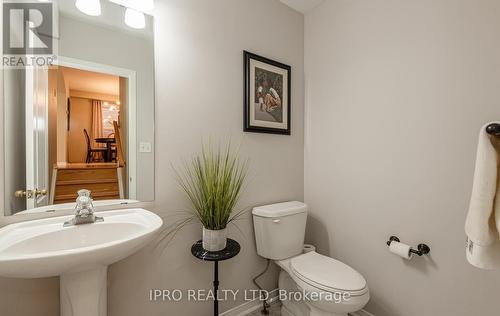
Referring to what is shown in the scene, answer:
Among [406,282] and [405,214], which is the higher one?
[405,214]

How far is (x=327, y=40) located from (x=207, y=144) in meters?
1.29

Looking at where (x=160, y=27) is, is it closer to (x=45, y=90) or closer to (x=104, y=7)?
(x=104, y=7)

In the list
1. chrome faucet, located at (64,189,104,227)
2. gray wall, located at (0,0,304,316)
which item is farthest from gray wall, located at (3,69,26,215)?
gray wall, located at (0,0,304,316)

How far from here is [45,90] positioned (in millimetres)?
1070

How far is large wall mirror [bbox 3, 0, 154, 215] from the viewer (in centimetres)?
103

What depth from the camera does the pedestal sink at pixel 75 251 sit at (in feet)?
2.31

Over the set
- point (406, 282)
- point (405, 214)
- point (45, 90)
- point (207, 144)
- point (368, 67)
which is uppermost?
point (368, 67)

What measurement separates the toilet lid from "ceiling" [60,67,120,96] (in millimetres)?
1486

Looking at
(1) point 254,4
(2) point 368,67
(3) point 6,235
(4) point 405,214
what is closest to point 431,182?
(4) point 405,214

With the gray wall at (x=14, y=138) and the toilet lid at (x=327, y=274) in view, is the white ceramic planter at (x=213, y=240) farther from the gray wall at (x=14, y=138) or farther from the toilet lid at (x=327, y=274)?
the gray wall at (x=14, y=138)

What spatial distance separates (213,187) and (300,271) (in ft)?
2.41

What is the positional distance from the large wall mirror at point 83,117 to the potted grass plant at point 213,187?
25cm

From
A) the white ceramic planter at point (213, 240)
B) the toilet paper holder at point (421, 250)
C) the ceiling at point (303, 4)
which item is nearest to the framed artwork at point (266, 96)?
the ceiling at point (303, 4)

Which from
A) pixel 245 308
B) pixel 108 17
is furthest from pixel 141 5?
pixel 245 308
